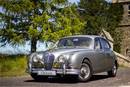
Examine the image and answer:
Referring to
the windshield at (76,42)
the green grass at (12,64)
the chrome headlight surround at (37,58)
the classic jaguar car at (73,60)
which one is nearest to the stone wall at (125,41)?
the green grass at (12,64)

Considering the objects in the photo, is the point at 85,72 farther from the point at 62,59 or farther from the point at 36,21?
the point at 36,21

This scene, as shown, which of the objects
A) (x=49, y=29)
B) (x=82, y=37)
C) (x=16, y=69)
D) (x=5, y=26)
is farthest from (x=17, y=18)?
(x=82, y=37)

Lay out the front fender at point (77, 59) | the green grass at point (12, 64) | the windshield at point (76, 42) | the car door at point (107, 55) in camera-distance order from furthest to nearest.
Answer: the green grass at point (12, 64)
the car door at point (107, 55)
the windshield at point (76, 42)
the front fender at point (77, 59)

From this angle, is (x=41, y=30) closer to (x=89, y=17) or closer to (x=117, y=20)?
(x=89, y=17)

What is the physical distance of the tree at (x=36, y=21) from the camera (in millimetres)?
34275

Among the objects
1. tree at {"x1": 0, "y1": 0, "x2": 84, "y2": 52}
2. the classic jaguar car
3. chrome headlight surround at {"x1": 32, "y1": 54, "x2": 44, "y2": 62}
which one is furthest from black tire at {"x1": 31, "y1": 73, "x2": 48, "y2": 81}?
tree at {"x1": 0, "y1": 0, "x2": 84, "y2": 52}

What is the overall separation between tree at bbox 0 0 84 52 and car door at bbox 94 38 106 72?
19.1 metres

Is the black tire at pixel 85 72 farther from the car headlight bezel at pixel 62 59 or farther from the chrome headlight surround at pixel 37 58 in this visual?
the chrome headlight surround at pixel 37 58

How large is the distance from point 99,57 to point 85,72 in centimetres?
127

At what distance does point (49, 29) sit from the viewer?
112 ft

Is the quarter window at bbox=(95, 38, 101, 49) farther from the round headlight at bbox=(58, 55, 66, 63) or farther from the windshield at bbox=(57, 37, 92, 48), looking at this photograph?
the round headlight at bbox=(58, 55, 66, 63)

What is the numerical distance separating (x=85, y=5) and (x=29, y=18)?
12616mm

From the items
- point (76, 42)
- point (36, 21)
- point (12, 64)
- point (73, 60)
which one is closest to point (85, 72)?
point (73, 60)

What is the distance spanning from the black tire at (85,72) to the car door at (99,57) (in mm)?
633
